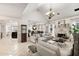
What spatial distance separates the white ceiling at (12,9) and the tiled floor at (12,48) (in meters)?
0.61

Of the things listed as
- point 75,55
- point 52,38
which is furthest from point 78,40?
point 52,38

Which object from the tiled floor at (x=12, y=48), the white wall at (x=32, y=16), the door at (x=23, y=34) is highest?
the white wall at (x=32, y=16)

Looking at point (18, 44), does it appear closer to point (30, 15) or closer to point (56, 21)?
point (30, 15)

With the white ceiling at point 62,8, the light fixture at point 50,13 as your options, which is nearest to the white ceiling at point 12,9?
the white ceiling at point 62,8

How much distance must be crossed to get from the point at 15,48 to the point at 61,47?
3.49 feet

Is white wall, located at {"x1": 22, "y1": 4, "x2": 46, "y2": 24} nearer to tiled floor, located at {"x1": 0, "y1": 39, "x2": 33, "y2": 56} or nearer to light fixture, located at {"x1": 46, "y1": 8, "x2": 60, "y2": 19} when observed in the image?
light fixture, located at {"x1": 46, "y1": 8, "x2": 60, "y2": 19}

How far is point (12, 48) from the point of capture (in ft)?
8.06

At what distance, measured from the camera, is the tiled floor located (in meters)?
2.45

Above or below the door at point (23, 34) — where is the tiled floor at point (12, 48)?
below

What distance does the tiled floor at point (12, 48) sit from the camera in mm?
2453

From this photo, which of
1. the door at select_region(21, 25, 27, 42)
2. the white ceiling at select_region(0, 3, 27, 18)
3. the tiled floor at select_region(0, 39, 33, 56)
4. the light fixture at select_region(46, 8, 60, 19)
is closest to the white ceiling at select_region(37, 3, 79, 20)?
the light fixture at select_region(46, 8, 60, 19)

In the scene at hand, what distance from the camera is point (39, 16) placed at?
2520 millimetres

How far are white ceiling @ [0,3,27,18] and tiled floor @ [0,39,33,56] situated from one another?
609 millimetres

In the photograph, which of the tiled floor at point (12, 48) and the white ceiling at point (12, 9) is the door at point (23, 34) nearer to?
the tiled floor at point (12, 48)
